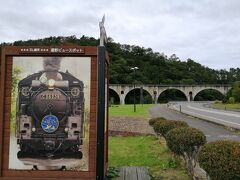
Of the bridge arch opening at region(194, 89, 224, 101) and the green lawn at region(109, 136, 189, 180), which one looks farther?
the bridge arch opening at region(194, 89, 224, 101)

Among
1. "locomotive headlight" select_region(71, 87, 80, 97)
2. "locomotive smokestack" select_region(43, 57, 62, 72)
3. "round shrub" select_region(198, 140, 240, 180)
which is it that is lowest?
"round shrub" select_region(198, 140, 240, 180)

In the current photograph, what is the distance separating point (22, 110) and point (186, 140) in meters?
2.45

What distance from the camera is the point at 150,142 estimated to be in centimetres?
1275

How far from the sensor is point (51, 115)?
523 cm

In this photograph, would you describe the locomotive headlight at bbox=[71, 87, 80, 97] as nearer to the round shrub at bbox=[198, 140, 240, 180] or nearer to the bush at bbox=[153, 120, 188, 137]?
the round shrub at bbox=[198, 140, 240, 180]

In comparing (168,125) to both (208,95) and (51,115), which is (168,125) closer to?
(51,115)

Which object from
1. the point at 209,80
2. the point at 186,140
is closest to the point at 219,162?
the point at 186,140

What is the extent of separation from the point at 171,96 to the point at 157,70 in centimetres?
807

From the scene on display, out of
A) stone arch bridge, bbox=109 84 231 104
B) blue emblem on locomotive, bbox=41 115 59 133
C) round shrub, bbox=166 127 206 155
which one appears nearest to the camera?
blue emblem on locomotive, bbox=41 115 59 133

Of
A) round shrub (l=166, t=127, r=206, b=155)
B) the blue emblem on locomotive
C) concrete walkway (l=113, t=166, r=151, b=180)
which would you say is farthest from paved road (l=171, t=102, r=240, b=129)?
the blue emblem on locomotive

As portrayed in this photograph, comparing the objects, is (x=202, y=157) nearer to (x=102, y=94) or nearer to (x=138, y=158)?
(x=102, y=94)

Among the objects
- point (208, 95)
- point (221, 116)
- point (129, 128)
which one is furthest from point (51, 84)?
point (208, 95)

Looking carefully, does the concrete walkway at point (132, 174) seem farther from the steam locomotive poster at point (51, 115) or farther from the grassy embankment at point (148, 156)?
the steam locomotive poster at point (51, 115)

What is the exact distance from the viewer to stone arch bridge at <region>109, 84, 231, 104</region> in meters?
91.7
